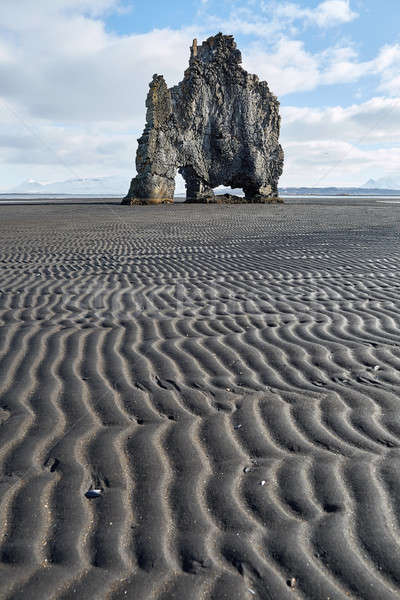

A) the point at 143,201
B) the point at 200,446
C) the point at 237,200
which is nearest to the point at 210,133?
the point at 237,200

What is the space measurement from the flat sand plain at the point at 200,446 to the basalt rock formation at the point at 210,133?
3046 centimetres

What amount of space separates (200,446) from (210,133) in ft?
126

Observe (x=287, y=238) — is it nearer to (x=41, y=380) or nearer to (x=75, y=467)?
(x=41, y=380)

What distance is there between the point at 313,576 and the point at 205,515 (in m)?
0.60

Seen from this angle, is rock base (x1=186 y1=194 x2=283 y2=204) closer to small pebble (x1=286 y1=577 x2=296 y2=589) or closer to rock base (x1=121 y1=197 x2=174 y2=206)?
rock base (x1=121 y1=197 x2=174 y2=206)

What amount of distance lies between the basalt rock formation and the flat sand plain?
3046cm

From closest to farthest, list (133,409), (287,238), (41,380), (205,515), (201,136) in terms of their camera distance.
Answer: (205,515)
(133,409)
(41,380)
(287,238)
(201,136)

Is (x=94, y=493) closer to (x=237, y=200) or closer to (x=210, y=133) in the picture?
(x=210, y=133)

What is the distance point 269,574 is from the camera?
210 cm

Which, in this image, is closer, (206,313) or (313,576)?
(313,576)

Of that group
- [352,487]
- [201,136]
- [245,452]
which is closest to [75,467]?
[245,452]

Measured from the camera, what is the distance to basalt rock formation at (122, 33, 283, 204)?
118ft

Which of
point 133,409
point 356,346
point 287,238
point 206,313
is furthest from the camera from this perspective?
point 287,238

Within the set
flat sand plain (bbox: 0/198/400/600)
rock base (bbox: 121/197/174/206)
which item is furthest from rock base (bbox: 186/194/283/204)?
flat sand plain (bbox: 0/198/400/600)
